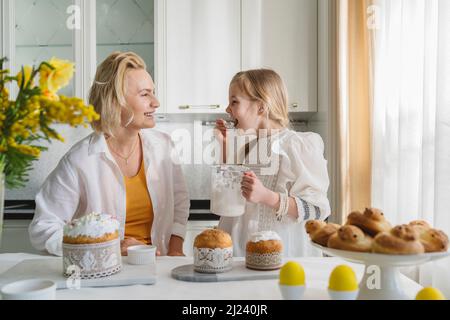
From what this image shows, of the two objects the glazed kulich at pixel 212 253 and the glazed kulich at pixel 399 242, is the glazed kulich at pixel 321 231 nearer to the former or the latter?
the glazed kulich at pixel 399 242

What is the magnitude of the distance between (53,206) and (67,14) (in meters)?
1.76

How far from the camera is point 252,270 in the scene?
121 centimetres

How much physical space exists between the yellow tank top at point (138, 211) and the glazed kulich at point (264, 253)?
0.71m

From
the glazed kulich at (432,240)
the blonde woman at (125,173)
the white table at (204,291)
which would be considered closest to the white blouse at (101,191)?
the blonde woman at (125,173)

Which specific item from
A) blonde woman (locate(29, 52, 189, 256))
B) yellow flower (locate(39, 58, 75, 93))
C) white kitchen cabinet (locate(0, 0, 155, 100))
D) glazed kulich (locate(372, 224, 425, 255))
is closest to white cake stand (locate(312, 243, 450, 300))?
glazed kulich (locate(372, 224, 425, 255))

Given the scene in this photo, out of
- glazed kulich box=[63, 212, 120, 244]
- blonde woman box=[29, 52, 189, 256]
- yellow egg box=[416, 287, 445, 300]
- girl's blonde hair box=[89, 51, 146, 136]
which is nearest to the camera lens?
yellow egg box=[416, 287, 445, 300]

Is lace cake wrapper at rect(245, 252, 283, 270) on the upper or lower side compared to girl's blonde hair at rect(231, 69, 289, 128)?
lower

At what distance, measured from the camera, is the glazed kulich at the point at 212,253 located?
3.85 feet

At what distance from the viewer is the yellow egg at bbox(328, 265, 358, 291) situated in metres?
0.89

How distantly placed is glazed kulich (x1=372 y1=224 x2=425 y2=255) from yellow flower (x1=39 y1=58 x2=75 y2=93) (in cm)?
70

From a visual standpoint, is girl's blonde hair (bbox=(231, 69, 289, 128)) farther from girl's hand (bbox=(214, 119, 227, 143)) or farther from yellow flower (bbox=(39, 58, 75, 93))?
yellow flower (bbox=(39, 58, 75, 93))

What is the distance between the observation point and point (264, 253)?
1208 mm

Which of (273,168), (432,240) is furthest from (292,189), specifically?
(432,240)
